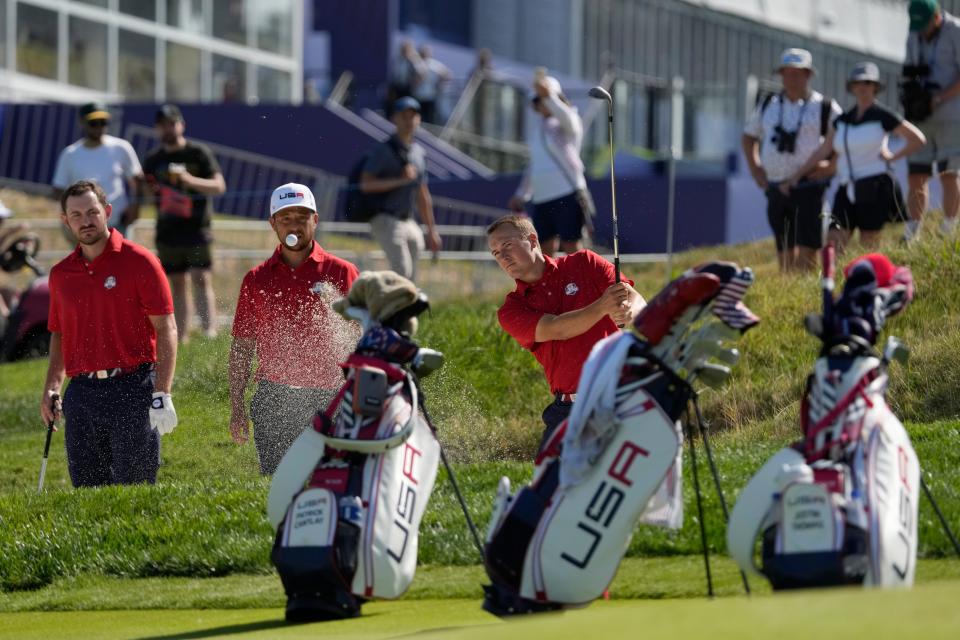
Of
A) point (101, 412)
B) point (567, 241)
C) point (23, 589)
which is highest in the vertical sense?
point (567, 241)

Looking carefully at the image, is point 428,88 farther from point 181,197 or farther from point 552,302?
point 552,302

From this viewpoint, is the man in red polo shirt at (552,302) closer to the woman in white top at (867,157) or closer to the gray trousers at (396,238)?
the woman in white top at (867,157)

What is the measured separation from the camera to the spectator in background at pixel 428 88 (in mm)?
27688

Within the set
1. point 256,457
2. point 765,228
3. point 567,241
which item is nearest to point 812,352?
point 567,241

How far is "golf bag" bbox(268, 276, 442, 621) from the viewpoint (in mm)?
6180

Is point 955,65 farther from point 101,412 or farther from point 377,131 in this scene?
point 377,131

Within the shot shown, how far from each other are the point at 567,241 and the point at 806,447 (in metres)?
8.39

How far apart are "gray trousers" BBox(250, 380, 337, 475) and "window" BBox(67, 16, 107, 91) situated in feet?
65.1

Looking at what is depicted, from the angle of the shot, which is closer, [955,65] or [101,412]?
[101,412]

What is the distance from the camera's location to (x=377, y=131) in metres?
26.1

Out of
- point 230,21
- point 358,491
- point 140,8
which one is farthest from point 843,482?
point 230,21

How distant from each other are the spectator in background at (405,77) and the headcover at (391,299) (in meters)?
20.4

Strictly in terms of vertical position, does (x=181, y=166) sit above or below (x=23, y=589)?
above

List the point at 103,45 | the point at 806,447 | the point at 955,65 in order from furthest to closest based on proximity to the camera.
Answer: the point at 103,45 < the point at 955,65 < the point at 806,447
